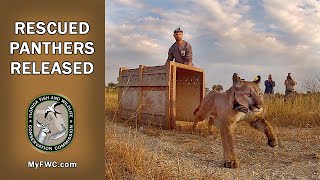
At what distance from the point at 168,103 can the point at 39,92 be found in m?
4.06

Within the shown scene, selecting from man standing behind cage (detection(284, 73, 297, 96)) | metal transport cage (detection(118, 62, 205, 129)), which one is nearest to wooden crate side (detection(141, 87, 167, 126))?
metal transport cage (detection(118, 62, 205, 129))

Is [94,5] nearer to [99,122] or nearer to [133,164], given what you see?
[99,122]

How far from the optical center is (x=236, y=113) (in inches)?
165

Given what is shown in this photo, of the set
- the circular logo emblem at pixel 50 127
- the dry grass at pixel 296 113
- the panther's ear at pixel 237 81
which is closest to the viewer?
the circular logo emblem at pixel 50 127

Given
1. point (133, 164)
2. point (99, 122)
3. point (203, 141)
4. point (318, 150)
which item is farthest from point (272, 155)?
point (99, 122)

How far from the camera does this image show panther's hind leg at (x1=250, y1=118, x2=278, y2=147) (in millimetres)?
4332

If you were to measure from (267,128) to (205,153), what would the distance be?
29.3 inches

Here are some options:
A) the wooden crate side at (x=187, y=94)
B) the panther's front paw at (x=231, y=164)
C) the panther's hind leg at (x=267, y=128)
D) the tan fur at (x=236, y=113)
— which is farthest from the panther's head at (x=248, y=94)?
the wooden crate side at (x=187, y=94)

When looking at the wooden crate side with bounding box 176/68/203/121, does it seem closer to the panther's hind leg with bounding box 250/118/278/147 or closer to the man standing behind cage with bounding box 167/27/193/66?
the man standing behind cage with bounding box 167/27/193/66

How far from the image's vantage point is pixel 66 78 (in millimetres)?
1894

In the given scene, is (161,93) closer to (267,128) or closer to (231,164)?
(267,128)

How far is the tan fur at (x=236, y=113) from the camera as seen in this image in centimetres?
390

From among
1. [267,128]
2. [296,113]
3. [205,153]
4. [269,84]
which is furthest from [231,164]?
[269,84]

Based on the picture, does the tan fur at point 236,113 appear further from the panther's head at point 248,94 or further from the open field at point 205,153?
the open field at point 205,153
